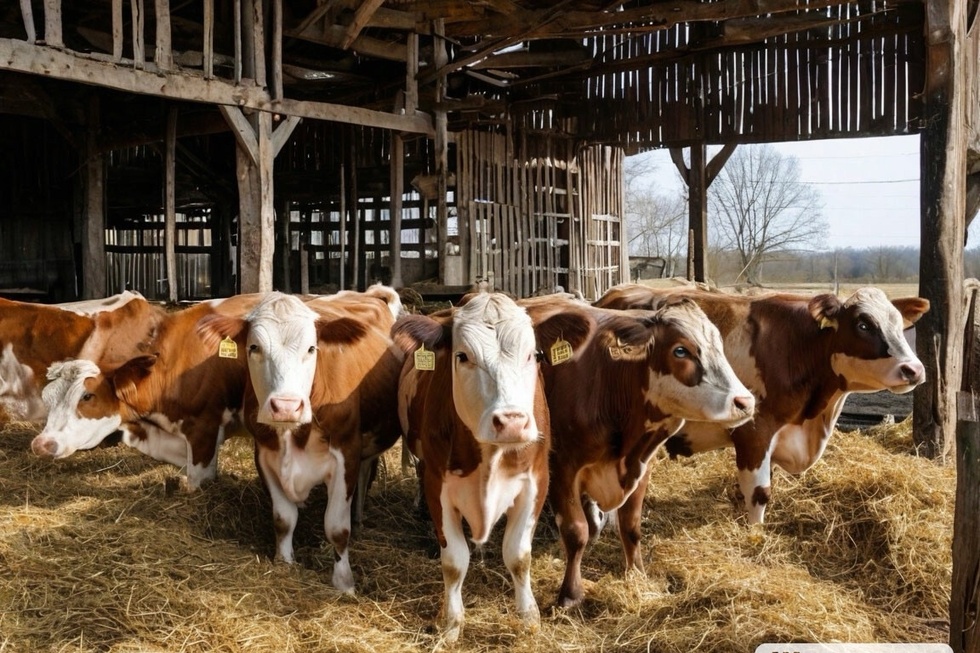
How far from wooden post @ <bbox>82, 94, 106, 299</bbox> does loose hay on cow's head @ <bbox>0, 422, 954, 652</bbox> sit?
5.29 m

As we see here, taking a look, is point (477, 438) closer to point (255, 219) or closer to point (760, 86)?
point (255, 219)

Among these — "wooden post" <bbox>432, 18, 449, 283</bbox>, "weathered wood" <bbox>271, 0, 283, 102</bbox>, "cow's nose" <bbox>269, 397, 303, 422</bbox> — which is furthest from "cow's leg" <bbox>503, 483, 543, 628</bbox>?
"wooden post" <bbox>432, 18, 449, 283</bbox>

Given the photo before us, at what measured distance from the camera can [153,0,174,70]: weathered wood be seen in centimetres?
810

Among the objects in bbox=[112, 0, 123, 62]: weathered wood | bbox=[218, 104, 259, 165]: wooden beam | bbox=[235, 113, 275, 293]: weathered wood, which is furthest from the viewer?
bbox=[235, 113, 275, 293]: weathered wood

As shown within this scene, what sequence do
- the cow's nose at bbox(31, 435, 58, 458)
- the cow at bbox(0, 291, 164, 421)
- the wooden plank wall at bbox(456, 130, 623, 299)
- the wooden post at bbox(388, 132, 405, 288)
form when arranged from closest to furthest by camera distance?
1. the cow's nose at bbox(31, 435, 58, 458)
2. the cow at bbox(0, 291, 164, 421)
3. the wooden post at bbox(388, 132, 405, 288)
4. the wooden plank wall at bbox(456, 130, 623, 299)

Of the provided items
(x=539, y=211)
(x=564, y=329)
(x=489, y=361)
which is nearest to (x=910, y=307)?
(x=564, y=329)

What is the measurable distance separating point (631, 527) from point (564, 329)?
1.42 m

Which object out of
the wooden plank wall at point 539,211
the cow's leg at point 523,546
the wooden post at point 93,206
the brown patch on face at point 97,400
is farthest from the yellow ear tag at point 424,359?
the wooden post at point 93,206

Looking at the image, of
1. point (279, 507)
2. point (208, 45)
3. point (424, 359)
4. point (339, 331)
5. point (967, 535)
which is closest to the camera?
point (967, 535)

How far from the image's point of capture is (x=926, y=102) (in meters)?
7.92

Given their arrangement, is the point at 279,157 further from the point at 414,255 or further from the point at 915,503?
the point at 915,503

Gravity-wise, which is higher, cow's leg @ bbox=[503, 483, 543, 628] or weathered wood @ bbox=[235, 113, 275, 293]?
weathered wood @ bbox=[235, 113, 275, 293]

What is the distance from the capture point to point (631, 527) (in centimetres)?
527

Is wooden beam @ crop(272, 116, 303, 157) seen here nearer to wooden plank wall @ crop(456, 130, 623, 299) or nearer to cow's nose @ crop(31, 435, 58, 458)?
wooden plank wall @ crop(456, 130, 623, 299)
